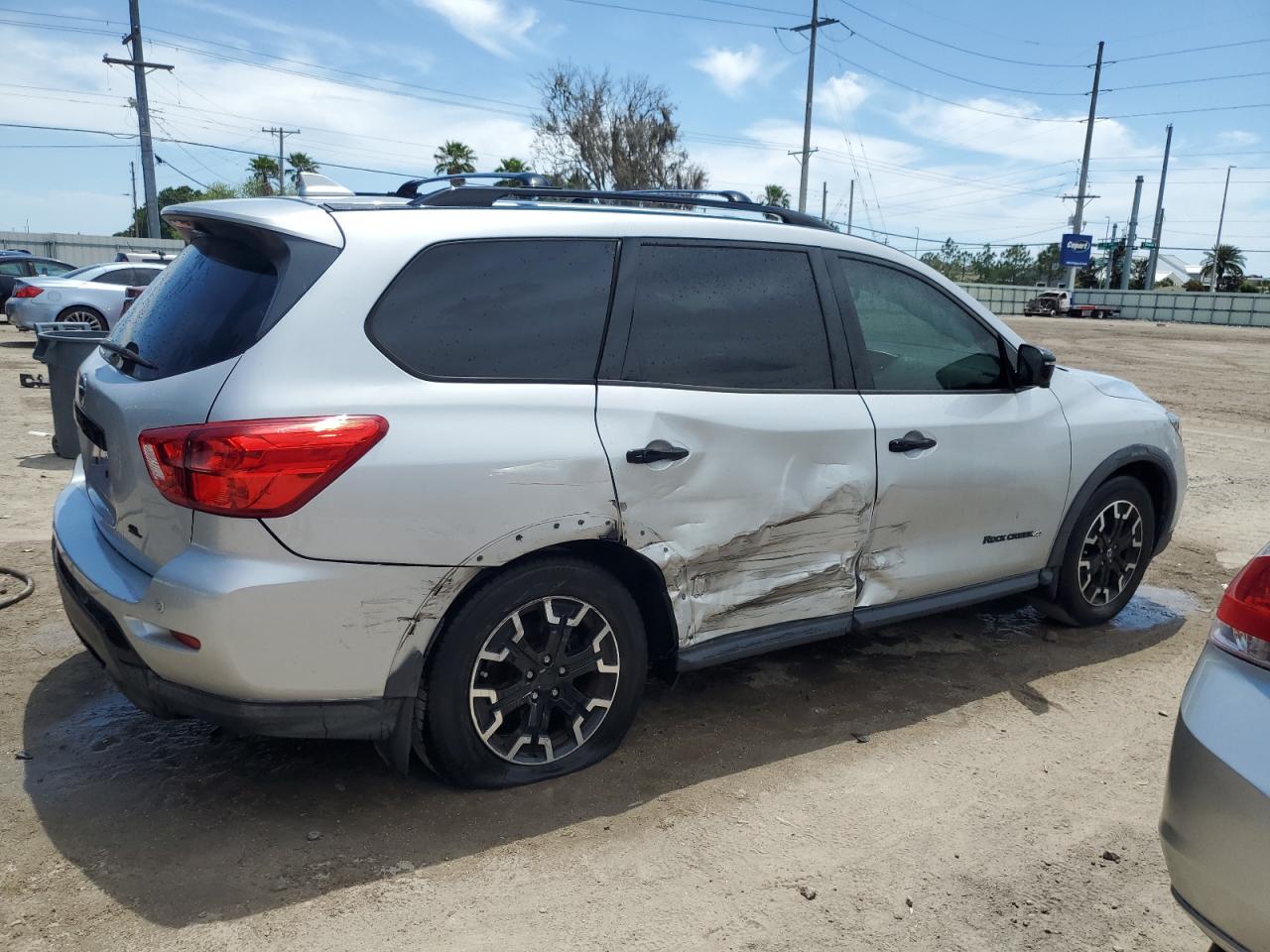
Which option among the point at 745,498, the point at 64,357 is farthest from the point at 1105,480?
the point at 64,357

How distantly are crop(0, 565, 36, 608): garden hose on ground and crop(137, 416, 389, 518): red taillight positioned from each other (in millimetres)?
2643

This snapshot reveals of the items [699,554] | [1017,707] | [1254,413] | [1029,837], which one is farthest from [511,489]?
[1254,413]

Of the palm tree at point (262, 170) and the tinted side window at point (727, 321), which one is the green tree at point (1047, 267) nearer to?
the palm tree at point (262, 170)

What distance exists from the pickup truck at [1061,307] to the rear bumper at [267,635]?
66832 millimetres

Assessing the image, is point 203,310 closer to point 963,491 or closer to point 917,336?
point 917,336

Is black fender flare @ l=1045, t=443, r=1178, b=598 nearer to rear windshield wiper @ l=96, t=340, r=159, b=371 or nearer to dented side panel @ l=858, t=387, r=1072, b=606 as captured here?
dented side panel @ l=858, t=387, r=1072, b=606

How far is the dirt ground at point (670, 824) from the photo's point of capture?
2652 millimetres

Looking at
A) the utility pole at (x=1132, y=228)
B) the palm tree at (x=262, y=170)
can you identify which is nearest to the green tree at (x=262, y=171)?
the palm tree at (x=262, y=170)

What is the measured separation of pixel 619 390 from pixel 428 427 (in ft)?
2.22

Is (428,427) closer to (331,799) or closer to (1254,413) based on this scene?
(331,799)

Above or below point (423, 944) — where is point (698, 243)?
above

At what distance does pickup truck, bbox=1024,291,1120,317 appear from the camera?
2482 inches

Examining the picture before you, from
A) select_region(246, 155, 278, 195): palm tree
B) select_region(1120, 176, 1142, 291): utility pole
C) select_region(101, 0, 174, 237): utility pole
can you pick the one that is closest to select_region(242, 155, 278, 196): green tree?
select_region(246, 155, 278, 195): palm tree

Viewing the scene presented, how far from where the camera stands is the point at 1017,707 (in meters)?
4.11
